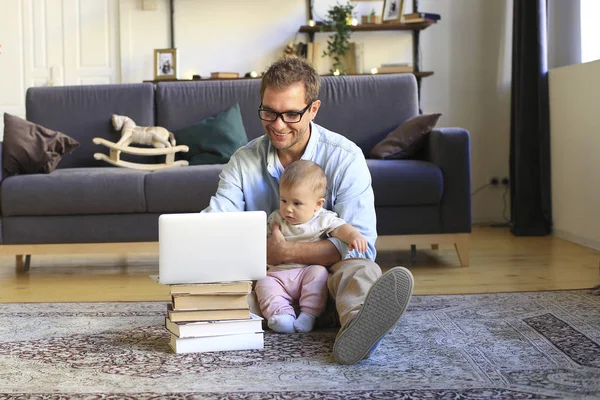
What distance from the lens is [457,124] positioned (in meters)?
6.05

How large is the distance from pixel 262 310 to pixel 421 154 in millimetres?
1930

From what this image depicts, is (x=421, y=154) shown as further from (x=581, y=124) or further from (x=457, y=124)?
(x=457, y=124)

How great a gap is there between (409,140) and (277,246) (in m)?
1.77

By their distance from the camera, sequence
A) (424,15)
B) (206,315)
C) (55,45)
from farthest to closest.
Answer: (55,45), (424,15), (206,315)

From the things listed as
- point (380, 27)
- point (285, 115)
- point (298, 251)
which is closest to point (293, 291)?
point (298, 251)

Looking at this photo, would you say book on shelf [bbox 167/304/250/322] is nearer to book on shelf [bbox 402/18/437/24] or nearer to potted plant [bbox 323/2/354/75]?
potted plant [bbox 323/2/354/75]

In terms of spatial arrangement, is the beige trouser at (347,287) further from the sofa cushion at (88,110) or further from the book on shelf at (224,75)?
the book on shelf at (224,75)

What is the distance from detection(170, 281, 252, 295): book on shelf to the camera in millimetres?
2252

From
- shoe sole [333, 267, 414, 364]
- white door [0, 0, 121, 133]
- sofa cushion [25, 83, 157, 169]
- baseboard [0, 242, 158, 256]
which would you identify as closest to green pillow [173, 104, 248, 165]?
sofa cushion [25, 83, 157, 169]

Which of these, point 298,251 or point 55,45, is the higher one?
point 55,45

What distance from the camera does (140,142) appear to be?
4.39 m

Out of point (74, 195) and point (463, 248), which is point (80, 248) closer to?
point (74, 195)

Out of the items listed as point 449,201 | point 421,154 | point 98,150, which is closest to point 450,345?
point 449,201

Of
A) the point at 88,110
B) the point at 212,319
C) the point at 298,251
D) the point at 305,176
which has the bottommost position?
the point at 212,319
